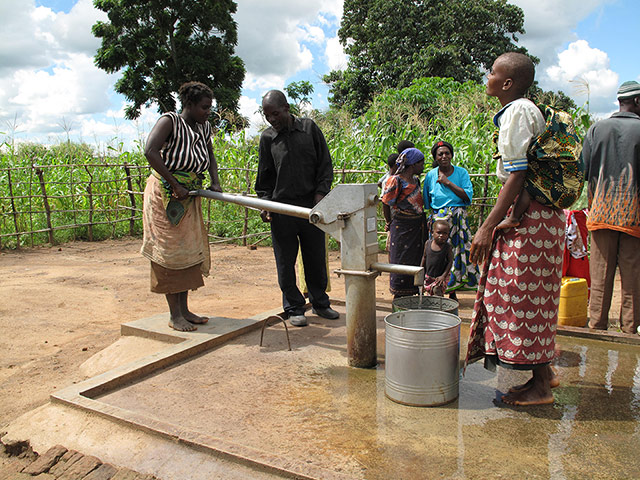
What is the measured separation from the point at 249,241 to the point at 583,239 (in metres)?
6.06

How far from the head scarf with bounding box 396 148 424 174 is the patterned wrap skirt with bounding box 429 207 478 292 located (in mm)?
534

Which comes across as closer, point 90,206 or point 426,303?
point 426,303

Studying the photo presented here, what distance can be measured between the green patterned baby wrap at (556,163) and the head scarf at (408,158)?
6.80 ft

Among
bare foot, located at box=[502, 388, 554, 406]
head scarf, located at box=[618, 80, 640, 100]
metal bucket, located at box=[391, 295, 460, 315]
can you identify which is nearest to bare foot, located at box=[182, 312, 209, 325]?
metal bucket, located at box=[391, 295, 460, 315]

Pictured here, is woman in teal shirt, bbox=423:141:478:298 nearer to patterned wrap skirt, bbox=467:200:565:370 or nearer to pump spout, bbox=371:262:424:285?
pump spout, bbox=371:262:424:285

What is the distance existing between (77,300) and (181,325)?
2510 mm

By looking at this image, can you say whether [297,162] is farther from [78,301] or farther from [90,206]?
[90,206]

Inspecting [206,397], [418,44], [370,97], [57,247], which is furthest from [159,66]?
[206,397]

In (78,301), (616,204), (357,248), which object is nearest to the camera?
(357,248)

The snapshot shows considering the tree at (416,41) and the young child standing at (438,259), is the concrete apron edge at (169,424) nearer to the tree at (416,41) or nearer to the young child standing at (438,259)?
the young child standing at (438,259)

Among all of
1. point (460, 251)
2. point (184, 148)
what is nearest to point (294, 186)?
point (184, 148)

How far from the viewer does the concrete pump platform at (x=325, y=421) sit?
207 centimetres

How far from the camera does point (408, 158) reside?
4.44 meters

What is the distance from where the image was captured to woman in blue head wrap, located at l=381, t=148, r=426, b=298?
4.48 meters
